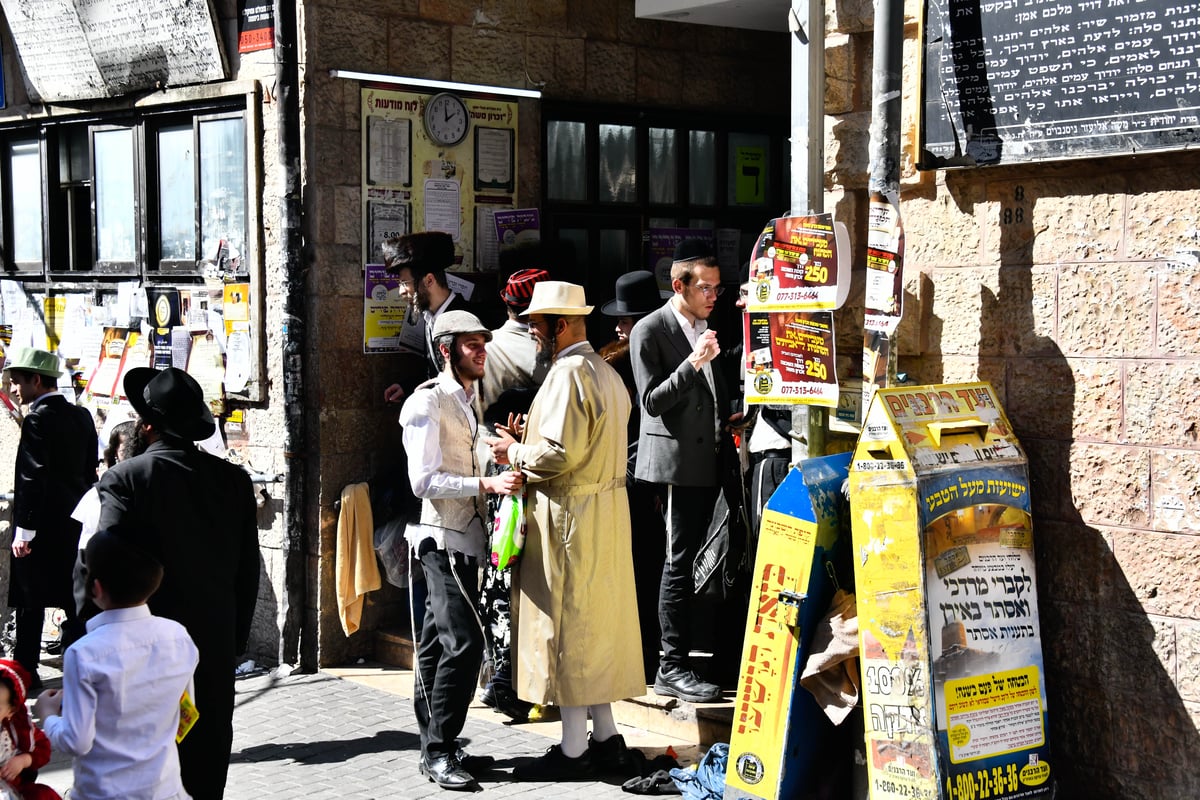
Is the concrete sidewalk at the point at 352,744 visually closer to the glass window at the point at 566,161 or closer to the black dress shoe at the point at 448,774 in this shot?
the black dress shoe at the point at 448,774

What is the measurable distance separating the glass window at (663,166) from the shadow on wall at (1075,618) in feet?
14.9

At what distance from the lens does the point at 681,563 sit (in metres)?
7.09

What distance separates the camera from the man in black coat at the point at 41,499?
8.55 meters

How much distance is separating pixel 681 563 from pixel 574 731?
1010 millimetres

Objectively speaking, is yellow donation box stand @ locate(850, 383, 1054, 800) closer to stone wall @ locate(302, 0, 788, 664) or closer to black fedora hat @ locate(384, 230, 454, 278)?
black fedora hat @ locate(384, 230, 454, 278)

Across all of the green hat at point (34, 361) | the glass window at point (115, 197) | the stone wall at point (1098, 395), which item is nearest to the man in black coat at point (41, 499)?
the green hat at point (34, 361)

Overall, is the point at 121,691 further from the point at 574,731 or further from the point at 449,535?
the point at 574,731

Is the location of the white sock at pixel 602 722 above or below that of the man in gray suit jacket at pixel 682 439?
below

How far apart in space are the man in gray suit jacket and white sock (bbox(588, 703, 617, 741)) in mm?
592

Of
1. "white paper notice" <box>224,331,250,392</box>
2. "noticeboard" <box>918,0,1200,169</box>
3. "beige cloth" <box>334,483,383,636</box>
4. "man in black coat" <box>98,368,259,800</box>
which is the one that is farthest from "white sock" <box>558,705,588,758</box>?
"white paper notice" <box>224,331,250,392</box>

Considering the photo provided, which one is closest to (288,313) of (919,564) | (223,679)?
(223,679)

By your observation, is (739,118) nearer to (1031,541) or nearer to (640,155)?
(640,155)

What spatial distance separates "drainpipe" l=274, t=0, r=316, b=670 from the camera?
8.41m

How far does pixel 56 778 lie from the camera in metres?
6.82
